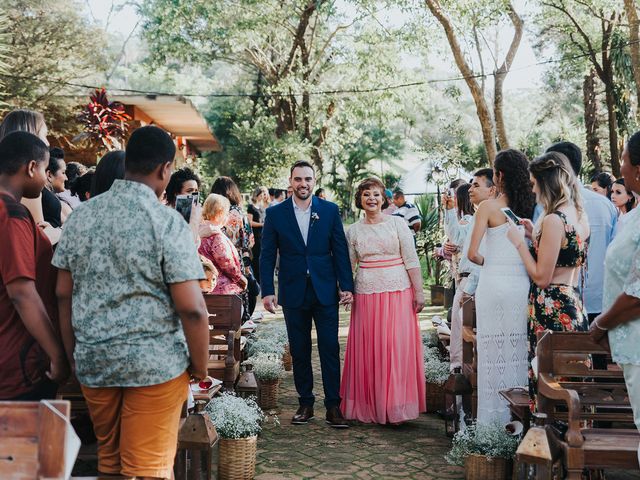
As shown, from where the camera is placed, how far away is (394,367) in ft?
21.4

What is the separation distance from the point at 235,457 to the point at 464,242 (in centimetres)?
343

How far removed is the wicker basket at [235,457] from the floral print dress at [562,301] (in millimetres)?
1887

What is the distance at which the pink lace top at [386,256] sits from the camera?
21.6 feet

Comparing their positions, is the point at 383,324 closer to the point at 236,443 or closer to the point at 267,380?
the point at 267,380

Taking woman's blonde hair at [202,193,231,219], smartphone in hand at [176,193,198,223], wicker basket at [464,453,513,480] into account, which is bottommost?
wicker basket at [464,453,513,480]

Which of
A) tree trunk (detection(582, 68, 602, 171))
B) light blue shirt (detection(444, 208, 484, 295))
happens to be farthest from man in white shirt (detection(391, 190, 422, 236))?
tree trunk (detection(582, 68, 602, 171))

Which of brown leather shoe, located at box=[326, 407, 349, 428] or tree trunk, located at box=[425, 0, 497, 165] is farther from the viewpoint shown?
tree trunk, located at box=[425, 0, 497, 165]

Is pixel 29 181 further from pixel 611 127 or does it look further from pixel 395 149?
pixel 395 149

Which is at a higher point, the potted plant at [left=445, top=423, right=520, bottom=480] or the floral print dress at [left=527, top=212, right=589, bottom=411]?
the floral print dress at [left=527, top=212, right=589, bottom=411]

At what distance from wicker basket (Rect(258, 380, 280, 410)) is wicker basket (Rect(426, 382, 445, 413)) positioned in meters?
1.46

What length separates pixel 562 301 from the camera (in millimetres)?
4805

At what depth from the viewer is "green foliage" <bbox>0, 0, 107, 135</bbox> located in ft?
62.7

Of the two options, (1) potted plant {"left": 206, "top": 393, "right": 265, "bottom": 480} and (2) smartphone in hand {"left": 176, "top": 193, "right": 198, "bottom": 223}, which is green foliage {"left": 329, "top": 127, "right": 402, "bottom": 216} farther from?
(2) smartphone in hand {"left": 176, "top": 193, "right": 198, "bottom": 223}

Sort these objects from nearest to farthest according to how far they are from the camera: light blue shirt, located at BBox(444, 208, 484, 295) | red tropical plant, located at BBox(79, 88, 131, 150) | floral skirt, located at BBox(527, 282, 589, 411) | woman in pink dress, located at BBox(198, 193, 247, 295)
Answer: floral skirt, located at BBox(527, 282, 589, 411)
light blue shirt, located at BBox(444, 208, 484, 295)
woman in pink dress, located at BBox(198, 193, 247, 295)
red tropical plant, located at BBox(79, 88, 131, 150)
